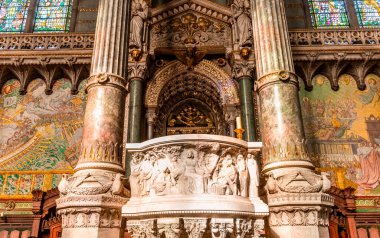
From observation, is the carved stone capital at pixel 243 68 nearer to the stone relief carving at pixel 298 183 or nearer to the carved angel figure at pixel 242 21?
the carved angel figure at pixel 242 21

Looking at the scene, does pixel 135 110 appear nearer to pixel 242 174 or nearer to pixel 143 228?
pixel 242 174

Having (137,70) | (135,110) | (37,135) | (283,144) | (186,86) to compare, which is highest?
(186,86)

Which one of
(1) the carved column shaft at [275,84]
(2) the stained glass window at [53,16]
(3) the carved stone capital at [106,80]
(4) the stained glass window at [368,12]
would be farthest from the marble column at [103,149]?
(4) the stained glass window at [368,12]

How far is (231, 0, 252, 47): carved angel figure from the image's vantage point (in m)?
10.1

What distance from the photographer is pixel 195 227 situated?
414cm

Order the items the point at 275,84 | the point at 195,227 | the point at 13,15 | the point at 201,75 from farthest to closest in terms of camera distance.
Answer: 1. the point at 13,15
2. the point at 201,75
3. the point at 275,84
4. the point at 195,227

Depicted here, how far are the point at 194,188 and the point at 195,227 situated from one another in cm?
51

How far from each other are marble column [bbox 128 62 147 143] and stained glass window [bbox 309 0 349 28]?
6883 mm

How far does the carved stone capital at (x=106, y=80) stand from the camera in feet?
19.9

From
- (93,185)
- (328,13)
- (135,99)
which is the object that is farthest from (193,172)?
(328,13)

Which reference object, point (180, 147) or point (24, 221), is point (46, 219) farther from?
point (180, 147)

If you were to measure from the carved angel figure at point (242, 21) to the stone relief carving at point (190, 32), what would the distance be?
19.6 inches

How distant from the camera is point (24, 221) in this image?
361 inches

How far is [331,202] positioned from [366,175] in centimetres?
569
